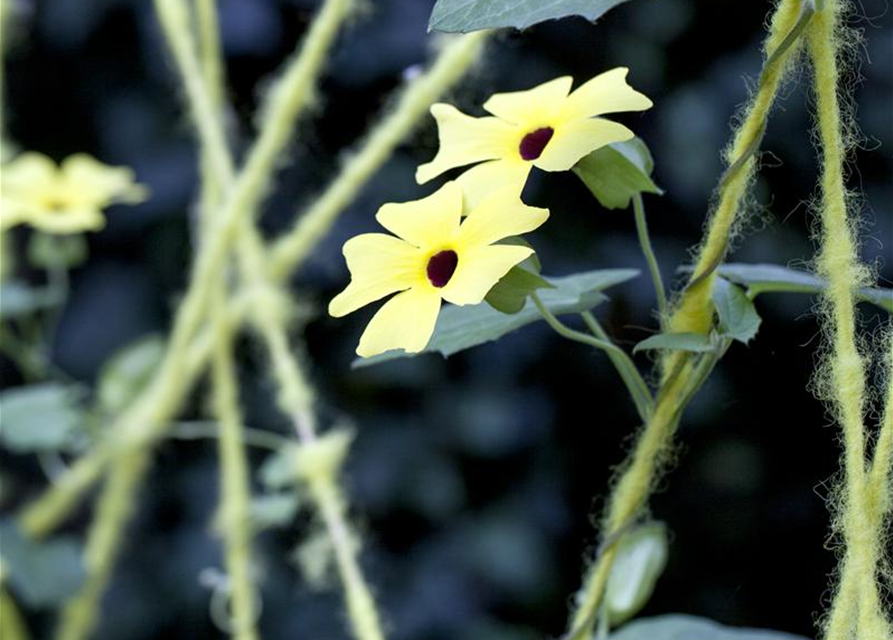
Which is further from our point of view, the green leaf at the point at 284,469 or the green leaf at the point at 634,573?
the green leaf at the point at 284,469

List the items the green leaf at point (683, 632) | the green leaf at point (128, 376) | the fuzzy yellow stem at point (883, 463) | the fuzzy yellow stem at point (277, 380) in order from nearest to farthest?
the fuzzy yellow stem at point (883, 463) < the green leaf at point (683, 632) < the fuzzy yellow stem at point (277, 380) < the green leaf at point (128, 376)

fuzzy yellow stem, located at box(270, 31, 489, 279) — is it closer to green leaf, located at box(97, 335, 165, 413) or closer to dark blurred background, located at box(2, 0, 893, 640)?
green leaf, located at box(97, 335, 165, 413)

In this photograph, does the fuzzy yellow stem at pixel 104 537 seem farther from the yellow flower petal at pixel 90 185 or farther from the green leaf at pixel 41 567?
the yellow flower petal at pixel 90 185

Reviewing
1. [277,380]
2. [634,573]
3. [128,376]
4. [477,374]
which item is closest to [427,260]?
[634,573]

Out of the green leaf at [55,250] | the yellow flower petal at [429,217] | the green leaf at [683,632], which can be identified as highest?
the green leaf at [55,250]

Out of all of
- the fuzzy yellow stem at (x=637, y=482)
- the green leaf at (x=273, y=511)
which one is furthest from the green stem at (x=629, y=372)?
the green leaf at (x=273, y=511)

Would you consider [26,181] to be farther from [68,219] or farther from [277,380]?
[277,380]

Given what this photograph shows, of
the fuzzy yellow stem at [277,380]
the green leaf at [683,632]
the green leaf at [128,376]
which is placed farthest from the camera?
the green leaf at [128,376]

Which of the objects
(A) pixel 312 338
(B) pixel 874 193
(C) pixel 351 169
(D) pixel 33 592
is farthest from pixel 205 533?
(B) pixel 874 193

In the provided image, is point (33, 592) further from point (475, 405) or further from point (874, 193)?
point (874, 193)
